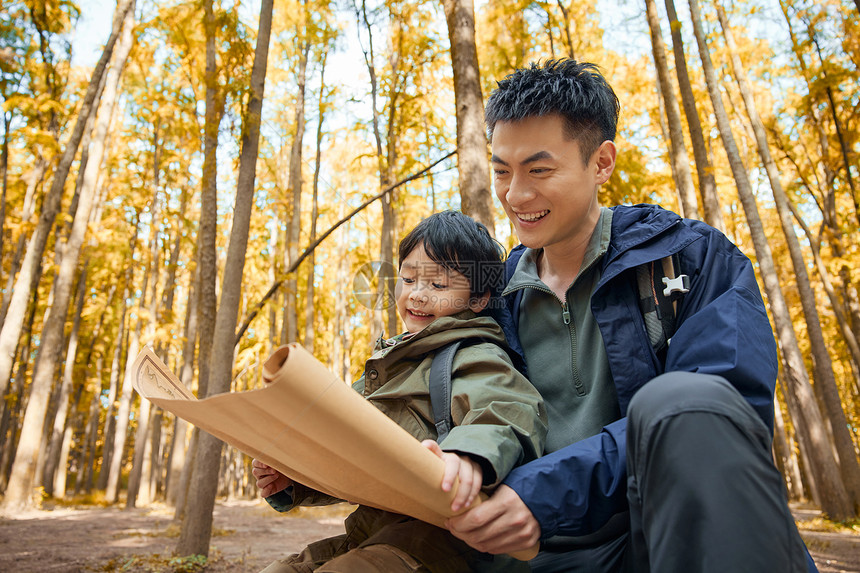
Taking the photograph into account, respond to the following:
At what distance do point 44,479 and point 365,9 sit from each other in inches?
578

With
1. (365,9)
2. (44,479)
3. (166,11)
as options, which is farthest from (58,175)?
(44,479)

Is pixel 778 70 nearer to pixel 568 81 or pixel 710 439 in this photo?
pixel 568 81

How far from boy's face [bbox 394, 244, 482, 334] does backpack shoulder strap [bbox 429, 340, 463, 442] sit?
24cm

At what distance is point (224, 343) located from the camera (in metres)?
5.09

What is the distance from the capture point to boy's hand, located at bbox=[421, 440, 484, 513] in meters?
1.01

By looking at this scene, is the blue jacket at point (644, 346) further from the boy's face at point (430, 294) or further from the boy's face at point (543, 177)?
the boy's face at point (430, 294)

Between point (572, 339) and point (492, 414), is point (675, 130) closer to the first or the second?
point (572, 339)

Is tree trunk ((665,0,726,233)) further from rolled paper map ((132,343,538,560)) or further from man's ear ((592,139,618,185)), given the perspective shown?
rolled paper map ((132,343,538,560))

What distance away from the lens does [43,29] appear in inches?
361

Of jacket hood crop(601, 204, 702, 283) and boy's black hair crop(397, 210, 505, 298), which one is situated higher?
A: boy's black hair crop(397, 210, 505, 298)

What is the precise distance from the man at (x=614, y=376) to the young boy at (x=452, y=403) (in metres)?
0.10

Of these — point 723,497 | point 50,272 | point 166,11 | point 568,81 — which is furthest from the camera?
point 50,272

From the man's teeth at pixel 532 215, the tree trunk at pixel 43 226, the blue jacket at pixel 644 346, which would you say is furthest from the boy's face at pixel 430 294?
the tree trunk at pixel 43 226

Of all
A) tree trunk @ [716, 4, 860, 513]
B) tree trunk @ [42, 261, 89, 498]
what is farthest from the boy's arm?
tree trunk @ [42, 261, 89, 498]
